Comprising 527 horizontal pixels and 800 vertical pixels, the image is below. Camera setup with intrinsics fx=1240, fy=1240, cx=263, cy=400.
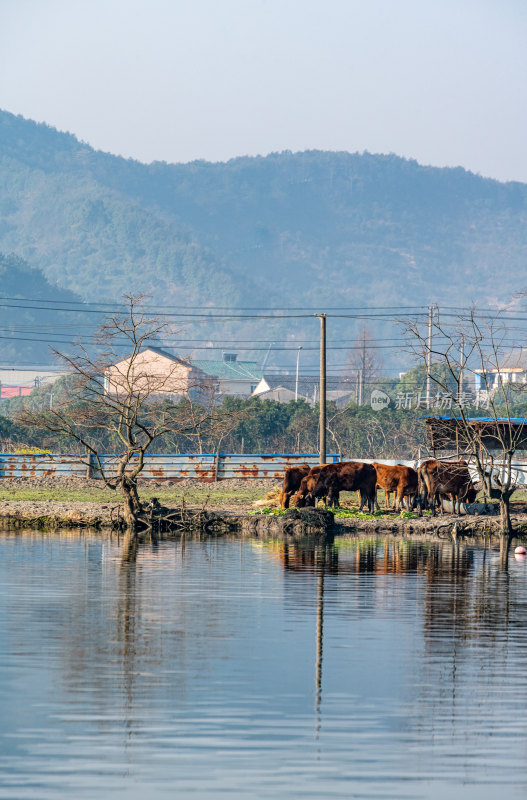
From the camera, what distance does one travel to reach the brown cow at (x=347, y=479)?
4269cm

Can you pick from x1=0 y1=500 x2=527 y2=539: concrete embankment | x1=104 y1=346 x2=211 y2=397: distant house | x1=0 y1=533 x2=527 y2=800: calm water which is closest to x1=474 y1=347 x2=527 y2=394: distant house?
x1=0 y1=500 x2=527 y2=539: concrete embankment

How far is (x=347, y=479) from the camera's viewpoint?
140 feet

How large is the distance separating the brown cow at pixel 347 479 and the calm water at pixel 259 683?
14778mm

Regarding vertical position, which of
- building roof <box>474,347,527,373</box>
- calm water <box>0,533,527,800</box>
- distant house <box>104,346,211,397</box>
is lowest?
calm water <box>0,533,527,800</box>

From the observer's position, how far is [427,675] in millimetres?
16609

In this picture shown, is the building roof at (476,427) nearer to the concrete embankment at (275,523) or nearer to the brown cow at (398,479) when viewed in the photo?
the brown cow at (398,479)

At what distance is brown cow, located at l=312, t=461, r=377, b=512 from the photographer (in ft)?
140

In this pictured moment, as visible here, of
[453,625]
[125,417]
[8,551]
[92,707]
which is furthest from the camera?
[125,417]

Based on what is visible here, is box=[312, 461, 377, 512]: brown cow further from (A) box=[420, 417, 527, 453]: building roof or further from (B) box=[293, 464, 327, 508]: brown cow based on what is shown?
(A) box=[420, 417, 527, 453]: building roof

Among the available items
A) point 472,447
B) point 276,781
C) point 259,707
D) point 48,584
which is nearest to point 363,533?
point 472,447

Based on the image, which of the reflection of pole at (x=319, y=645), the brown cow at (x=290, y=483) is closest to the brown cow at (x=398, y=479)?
the brown cow at (x=290, y=483)

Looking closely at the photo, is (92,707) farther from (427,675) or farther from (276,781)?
(427,675)

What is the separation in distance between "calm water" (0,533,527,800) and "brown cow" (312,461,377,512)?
48.5 ft

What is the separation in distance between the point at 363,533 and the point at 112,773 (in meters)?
27.7
